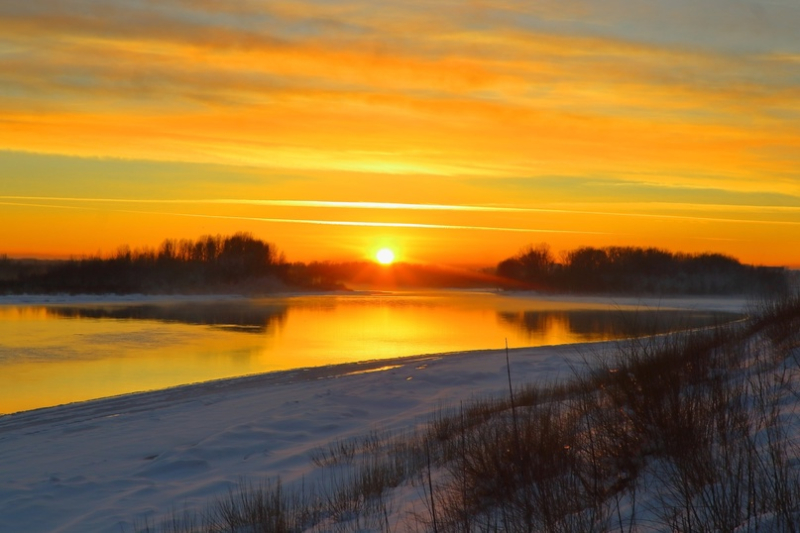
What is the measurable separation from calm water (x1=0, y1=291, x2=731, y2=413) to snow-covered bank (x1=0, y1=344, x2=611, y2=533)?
240 cm

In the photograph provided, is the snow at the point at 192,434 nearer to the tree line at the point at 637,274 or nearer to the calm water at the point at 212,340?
the calm water at the point at 212,340

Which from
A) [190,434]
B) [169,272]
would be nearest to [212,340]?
[190,434]

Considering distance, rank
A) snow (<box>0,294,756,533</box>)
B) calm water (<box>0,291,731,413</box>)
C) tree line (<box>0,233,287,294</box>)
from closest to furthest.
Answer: snow (<box>0,294,756,533</box>) < calm water (<box>0,291,731,413</box>) < tree line (<box>0,233,287,294</box>)

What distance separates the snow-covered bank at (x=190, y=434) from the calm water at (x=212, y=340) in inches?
94.5

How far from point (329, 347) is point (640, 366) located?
1976cm

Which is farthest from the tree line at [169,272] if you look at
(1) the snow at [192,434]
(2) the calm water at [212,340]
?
(1) the snow at [192,434]

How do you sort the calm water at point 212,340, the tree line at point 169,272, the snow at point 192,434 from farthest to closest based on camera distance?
the tree line at point 169,272
the calm water at point 212,340
the snow at point 192,434

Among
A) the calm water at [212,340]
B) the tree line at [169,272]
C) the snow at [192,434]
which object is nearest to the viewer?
the snow at [192,434]

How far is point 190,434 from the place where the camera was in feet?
35.6

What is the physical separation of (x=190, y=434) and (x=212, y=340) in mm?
16216

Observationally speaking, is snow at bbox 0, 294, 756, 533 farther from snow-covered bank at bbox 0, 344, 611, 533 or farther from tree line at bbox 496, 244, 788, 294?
tree line at bbox 496, 244, 788, 294

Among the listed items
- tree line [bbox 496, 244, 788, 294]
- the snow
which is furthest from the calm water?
tree line [bbox 496, 244, 788, 294]

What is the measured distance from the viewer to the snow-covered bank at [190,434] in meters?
7.64

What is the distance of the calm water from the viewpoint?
17.3m
